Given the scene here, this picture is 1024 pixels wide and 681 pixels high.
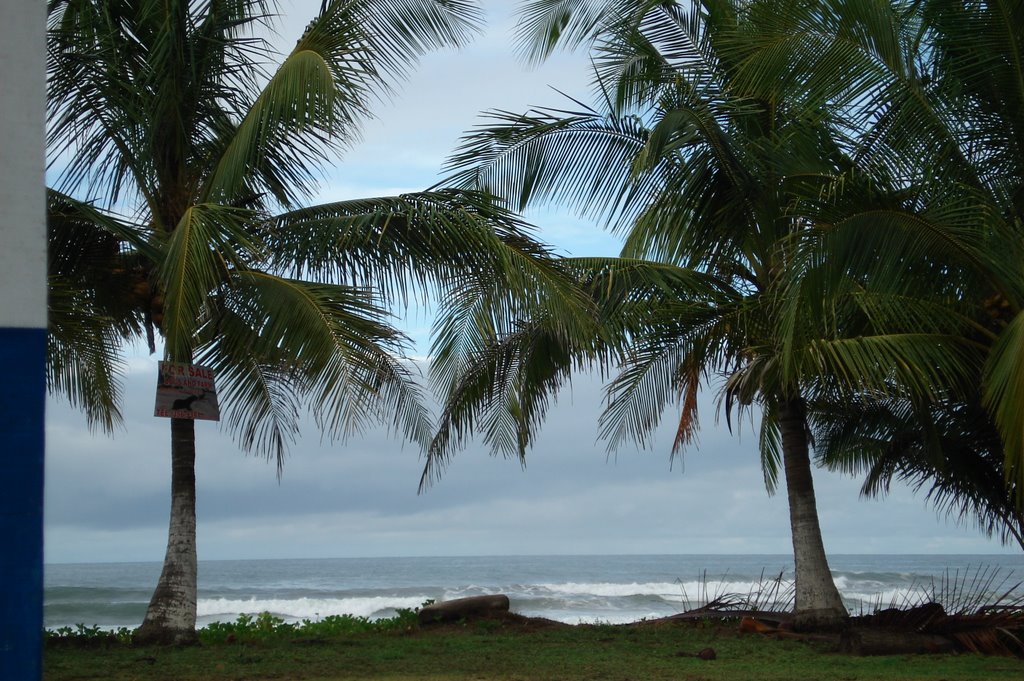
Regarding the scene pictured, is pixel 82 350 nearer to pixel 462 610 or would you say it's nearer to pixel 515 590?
pixel 462 610

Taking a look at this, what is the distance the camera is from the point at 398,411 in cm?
893

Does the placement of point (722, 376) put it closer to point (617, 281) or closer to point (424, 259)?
point (617, 281)

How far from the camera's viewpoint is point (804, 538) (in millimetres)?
10242

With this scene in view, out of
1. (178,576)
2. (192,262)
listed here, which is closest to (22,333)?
(192,262)

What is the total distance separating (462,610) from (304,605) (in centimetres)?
1843

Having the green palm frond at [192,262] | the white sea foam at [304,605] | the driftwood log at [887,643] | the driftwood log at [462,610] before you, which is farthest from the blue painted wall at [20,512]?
the white sea foam at [304,605]

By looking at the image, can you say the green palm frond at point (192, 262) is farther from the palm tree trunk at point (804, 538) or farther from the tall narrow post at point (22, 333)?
the palm tree trunk at point (804, 538)

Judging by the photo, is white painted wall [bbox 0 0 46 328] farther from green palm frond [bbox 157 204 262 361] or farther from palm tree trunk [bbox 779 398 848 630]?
palm tree trunk [bbox 779 398 848 630]

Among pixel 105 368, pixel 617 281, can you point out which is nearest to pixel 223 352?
pixel 105 368

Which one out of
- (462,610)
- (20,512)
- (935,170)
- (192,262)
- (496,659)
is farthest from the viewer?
(462,610)

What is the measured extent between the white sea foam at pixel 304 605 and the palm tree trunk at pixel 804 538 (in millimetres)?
17879

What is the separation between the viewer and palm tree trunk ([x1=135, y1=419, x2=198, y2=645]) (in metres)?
8.81

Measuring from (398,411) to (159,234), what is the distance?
2.59 metres

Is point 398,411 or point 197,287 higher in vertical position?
point 197,287
